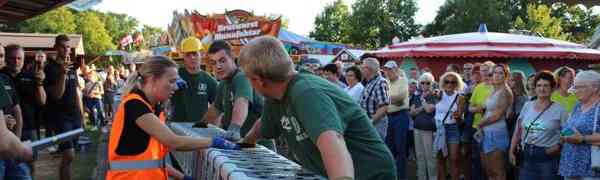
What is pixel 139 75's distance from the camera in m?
3.88

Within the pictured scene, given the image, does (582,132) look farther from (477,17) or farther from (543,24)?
(477,17)

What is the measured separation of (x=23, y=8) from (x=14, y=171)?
205 inches

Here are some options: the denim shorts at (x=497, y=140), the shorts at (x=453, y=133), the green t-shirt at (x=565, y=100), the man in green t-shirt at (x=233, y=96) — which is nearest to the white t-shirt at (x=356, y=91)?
the shorts at (x=453, y=133)

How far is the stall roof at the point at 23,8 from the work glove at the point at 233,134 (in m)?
4.76

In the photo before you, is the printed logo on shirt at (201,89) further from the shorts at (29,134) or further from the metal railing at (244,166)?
the shorts at (29,134)

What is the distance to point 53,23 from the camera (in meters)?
93.4

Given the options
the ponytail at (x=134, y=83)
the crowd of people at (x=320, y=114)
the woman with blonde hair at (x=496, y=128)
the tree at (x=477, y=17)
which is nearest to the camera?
the crowd of people at (x=320, y=114)

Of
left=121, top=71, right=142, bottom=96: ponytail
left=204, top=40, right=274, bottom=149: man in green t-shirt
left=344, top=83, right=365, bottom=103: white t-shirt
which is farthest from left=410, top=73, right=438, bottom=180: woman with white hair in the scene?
left=121, top=71, right=142, bottom=96: ponytail

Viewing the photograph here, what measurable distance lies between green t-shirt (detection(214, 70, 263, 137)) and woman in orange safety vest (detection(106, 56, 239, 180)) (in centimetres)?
117

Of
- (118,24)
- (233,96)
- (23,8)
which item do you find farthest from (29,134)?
(118,24)

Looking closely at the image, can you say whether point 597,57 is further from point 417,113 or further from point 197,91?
point 197,91

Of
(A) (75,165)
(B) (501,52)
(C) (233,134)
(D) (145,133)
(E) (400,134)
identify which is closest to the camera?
(D) (145,133)

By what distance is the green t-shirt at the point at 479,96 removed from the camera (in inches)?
312

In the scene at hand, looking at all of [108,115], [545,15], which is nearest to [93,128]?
[108,115]
